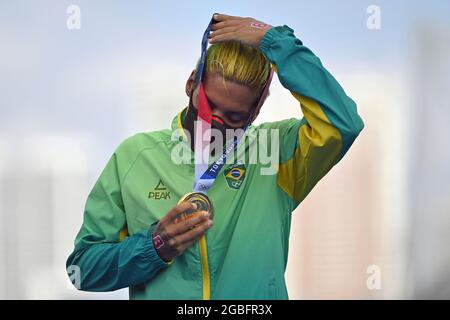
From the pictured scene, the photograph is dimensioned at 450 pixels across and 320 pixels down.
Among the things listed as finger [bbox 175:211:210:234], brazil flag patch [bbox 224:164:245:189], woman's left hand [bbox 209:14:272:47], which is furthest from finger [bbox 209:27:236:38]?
finger [bbox 175:211:210:234]

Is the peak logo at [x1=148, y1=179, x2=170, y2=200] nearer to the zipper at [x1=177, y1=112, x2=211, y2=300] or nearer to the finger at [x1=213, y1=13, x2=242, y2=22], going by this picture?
the zipper at [x1=177, y1=112, x2=211, y2=300]

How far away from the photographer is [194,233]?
171 centimetres

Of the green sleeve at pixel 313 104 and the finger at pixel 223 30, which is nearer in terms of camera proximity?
the green sleeve at pixel 313 104

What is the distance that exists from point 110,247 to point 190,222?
0.75 feet

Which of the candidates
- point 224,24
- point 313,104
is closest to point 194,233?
point 313,104

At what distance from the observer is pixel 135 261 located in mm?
1740

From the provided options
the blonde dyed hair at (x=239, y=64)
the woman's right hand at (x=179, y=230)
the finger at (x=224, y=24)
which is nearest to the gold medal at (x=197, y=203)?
the woman's right hand at (x=179, y=230)

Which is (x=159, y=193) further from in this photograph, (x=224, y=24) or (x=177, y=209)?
(x=224, y=24)

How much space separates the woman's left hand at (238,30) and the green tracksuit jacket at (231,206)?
0.12 feet

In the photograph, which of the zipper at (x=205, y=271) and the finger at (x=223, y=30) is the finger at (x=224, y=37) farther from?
the zipper at (x=205, y=271)

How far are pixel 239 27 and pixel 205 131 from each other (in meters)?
0.27

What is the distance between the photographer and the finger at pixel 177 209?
1.70 metres

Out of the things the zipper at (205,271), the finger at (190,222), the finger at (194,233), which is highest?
the finger at (190,222)
